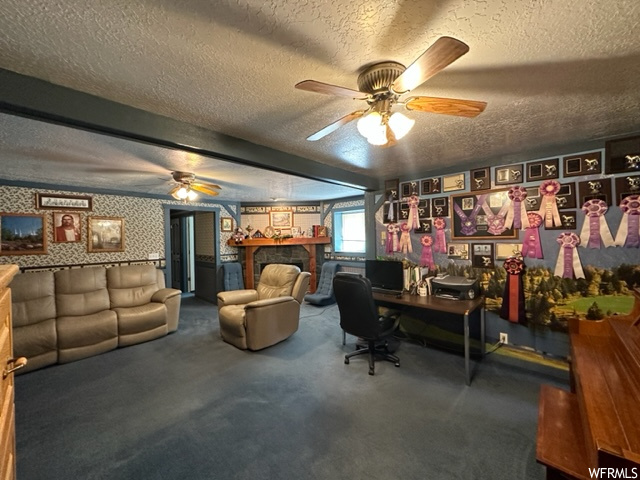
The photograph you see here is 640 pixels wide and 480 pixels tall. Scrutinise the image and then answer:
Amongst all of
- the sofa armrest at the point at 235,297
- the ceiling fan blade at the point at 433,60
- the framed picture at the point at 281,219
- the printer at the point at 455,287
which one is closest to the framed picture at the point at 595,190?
the printer at the point at 455,287

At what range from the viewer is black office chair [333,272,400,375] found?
8.47ft

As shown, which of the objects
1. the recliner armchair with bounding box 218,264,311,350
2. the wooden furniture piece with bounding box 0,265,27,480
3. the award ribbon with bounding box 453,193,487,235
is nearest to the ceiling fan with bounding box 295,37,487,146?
the wooden furniture piece with bounding box 0,265,27,480

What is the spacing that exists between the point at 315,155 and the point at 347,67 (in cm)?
142

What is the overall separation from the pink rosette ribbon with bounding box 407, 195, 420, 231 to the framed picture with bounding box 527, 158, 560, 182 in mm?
1179

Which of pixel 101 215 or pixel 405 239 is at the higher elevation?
pixel 101 215

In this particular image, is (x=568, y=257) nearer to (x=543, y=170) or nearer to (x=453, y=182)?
(x=543, y=170)

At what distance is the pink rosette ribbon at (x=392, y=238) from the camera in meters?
3.74

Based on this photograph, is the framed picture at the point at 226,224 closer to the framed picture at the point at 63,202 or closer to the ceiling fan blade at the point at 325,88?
the framed picture at the point at 63,202

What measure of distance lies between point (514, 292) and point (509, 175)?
122 cm

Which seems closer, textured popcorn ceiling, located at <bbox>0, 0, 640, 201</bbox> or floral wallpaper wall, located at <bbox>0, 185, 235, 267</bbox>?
textured popcorn ceiling, located at <bbox>0, 0, 640, 201</bbox>

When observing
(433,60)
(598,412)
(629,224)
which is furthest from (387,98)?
(629,224)

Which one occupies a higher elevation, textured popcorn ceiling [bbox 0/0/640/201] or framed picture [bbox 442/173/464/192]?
textured popcorn ceiling [bbox 0/0/640/201]

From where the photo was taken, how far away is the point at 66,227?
163 inches

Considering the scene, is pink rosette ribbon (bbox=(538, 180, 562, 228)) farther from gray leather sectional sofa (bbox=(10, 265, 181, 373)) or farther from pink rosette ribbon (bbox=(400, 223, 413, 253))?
gray leather sectional sofa (bbox=(10, 265, 181, 373))
